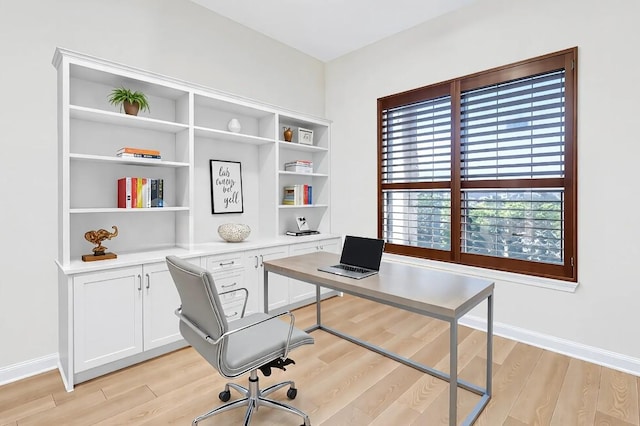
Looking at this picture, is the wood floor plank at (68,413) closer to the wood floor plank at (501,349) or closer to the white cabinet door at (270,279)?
the white cabinet door at (270,279)

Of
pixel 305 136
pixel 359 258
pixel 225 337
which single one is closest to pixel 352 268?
pixel 359 258

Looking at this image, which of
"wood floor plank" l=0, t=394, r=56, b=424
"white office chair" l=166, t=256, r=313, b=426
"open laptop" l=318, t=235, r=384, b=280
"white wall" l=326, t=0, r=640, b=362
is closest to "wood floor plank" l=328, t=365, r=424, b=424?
"white office chair" l=166, t=256, r=313, b=426

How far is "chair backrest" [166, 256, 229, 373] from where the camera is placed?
4.98 feet

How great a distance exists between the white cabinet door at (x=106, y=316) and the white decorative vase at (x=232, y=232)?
3.11 ft

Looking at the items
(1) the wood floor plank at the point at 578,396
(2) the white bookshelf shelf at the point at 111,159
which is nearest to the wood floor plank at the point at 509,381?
(1) the wood floor plank at the point at 578,396

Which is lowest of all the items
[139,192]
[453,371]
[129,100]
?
[453,371]

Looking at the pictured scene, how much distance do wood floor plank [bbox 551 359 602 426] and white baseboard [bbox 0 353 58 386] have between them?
3374mm

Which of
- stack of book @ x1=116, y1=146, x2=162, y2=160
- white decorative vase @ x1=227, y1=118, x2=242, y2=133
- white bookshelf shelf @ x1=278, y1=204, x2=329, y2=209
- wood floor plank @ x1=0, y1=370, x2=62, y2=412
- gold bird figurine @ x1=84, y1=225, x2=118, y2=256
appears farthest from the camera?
white bookshelf shelf @ x1=278, y1=204, x2=329, y2=209

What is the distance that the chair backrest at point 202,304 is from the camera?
4.98 feet

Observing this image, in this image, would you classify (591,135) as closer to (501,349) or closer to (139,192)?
(501,349)

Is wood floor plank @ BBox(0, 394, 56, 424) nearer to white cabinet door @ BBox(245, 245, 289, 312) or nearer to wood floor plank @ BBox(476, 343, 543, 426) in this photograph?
white cabinet door @ BBox(245, 245, 289, 312)

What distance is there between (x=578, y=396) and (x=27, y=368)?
3769mm

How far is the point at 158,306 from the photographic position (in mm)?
2600

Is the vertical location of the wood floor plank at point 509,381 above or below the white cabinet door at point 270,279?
below
